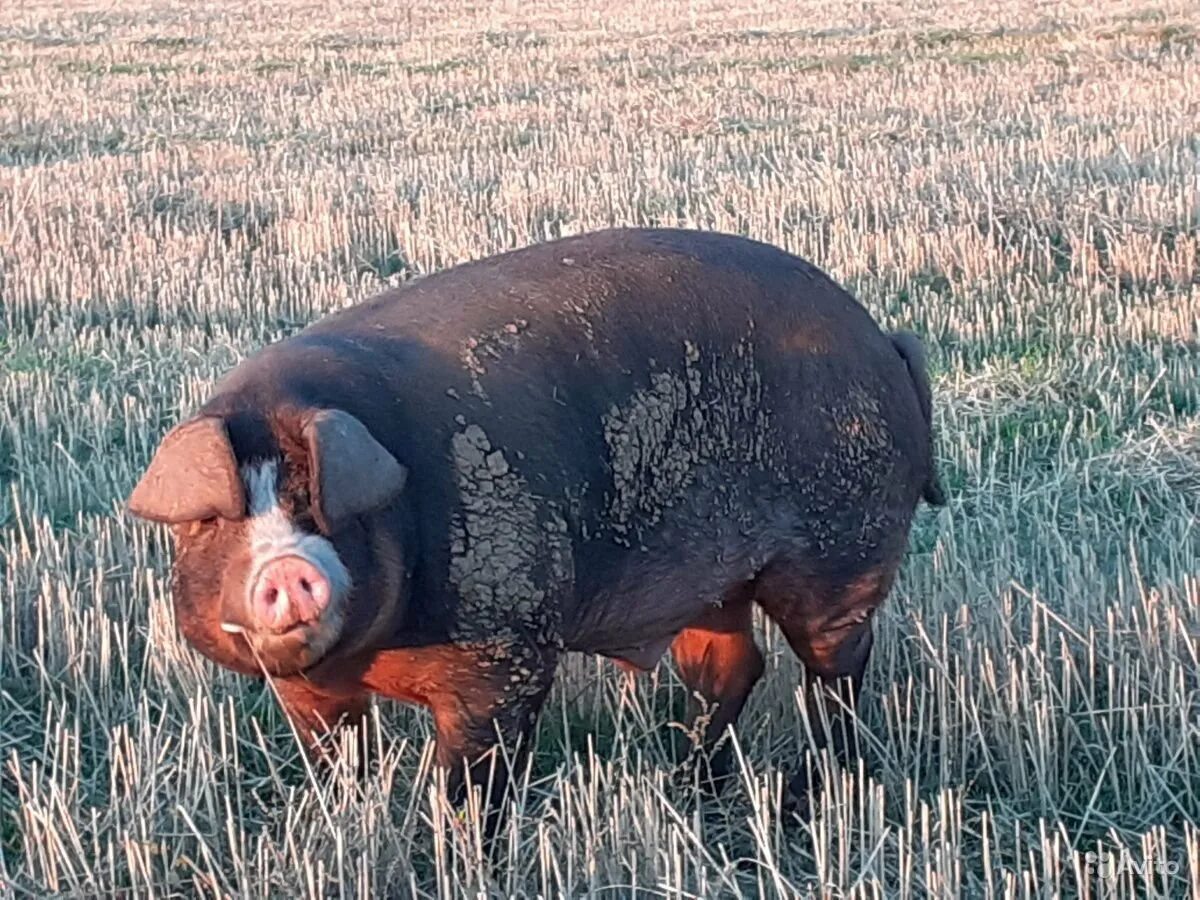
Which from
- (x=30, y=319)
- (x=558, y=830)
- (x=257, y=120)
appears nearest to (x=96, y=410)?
(x=30, y=319)

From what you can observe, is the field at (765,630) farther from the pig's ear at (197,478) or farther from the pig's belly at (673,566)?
the pig's ear at (197,478)

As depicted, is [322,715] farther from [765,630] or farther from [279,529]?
[765,630]

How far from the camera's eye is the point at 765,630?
5125 millimetres

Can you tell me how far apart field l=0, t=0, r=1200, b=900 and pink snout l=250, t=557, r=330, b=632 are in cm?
60

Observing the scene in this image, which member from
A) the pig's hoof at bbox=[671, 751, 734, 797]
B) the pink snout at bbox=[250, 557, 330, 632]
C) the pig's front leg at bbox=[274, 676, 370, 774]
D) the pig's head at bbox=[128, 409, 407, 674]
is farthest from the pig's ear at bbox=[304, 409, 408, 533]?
the pig's hoof at bbox=[671, 751, 734, 797]

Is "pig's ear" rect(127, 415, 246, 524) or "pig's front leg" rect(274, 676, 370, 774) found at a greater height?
"pig's ear" rect(127, 415, 246, 524)

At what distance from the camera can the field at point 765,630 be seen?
12.1ft

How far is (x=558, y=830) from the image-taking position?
12.2 feet

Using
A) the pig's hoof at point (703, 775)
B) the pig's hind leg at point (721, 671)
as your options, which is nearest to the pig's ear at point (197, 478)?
the pig's hoof at point (703, 775)

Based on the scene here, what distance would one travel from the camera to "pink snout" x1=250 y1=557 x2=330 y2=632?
310 centimetres

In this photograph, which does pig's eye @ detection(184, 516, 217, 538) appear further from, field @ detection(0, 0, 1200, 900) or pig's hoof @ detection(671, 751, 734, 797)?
pig's hoof @ detection(671, 751, 734, 797)

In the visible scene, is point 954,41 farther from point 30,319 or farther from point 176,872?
point 176,872

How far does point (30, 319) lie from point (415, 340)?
6094mm

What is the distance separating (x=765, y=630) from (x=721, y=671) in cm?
56
